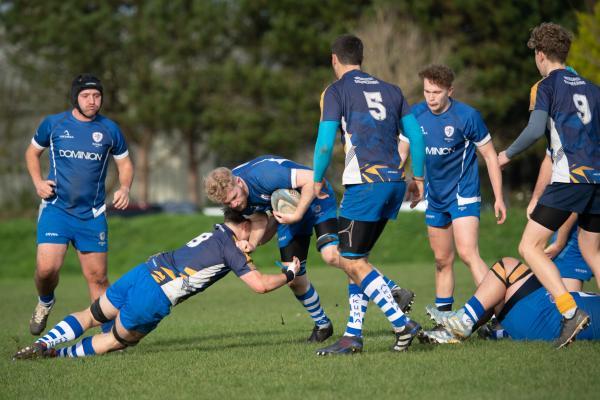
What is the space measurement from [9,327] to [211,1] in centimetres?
3248

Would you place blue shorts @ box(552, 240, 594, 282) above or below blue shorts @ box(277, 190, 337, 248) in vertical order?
below

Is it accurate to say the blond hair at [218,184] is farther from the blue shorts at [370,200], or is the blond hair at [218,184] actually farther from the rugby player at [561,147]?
the rugby player at [561,147]

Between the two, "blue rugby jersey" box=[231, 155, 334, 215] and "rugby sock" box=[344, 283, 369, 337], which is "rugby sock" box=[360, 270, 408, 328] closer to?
"rugby sock" box=[344, 283, 369, 337]

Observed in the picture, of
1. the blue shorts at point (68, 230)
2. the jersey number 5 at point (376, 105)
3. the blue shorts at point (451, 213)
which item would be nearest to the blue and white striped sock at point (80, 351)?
the blue shorts at point (68, 230)

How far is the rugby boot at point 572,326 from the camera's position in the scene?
7.06 metres

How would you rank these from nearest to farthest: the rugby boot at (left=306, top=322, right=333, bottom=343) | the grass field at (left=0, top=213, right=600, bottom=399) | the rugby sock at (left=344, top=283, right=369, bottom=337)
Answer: the grass field at (left=0, top=213, right=600, bottom=399) → the rugby sock at (left=344, top=283, right=369, bottom=337) → the rugby boot at (left=306, top=322, right=333, bottom=343)

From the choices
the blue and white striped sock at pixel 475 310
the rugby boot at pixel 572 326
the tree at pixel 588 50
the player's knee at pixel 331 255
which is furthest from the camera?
the tree at pixel 588 50

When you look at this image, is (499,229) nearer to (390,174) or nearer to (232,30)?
(390,174)

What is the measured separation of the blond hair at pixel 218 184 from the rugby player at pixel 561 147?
2305 mm

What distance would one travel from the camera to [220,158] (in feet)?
155

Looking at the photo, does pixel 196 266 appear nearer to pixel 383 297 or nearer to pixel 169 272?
pixel 169 272

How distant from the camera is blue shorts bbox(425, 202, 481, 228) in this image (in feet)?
→ 30.5

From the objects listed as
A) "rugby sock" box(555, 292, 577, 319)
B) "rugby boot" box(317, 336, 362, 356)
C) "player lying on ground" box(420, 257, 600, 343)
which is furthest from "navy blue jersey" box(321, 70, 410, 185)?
"rugby sock" box(555, 292, 577, 319)

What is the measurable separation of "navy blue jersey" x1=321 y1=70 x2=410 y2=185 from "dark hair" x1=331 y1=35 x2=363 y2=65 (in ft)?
0.36
